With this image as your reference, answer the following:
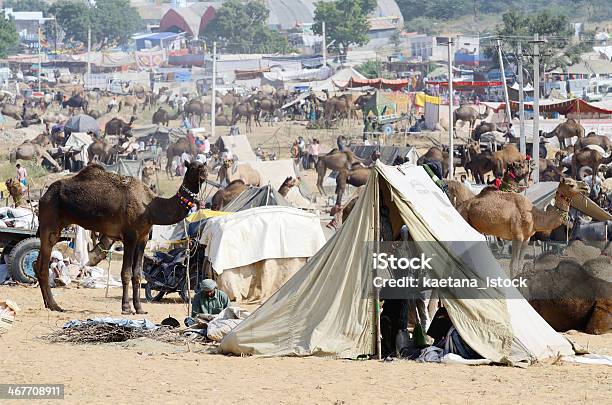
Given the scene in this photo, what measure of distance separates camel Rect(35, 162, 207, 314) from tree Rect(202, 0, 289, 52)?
104384 mm

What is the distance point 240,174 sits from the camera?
31.0m

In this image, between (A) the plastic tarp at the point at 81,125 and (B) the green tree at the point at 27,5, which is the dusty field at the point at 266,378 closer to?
(A) the plastic tarp at the point at 81,125

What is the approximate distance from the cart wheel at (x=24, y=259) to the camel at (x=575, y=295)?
744 cm

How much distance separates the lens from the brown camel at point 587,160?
104ft

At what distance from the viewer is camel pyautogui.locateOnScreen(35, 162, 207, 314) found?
1491cm

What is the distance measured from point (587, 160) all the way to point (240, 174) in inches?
352

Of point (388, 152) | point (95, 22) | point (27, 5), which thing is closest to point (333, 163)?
point (388, 152)

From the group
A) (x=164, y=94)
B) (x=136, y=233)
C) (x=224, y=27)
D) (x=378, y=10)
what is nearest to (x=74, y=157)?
(x=136, y=233)

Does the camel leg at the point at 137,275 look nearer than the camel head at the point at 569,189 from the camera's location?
Yes

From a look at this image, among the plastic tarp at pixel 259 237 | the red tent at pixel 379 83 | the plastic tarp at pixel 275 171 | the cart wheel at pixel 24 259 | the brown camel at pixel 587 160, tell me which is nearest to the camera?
the plastic tarp at pixel 259 237

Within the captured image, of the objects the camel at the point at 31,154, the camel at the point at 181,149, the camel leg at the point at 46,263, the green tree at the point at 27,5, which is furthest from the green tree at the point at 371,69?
the green tree at the point at 27,5

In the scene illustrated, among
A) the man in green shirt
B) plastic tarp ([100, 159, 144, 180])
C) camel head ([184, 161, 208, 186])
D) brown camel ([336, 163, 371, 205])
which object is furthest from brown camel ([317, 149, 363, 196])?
the man in green shirt

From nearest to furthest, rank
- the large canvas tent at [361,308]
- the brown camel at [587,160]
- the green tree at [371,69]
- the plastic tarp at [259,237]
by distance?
the large canvas tent at [361,308] → the plastic tarp at [259,237] → the brown camel at [587,160] → the green tree at [371,69]

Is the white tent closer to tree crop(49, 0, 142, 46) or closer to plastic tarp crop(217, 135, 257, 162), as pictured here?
plastic tarp crop(217, 135, 257, 162)
